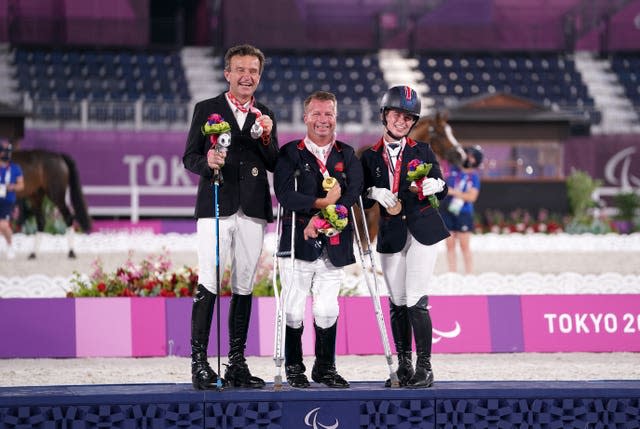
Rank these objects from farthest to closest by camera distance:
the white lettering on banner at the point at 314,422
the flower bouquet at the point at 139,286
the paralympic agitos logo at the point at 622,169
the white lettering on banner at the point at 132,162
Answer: the paralympic agitos logo at the point at 622,169 → the white lettering on banner at the point at 132,162 → the flower bouquet at the point at 139,286 → the white lettering on banner at the point at 314,422

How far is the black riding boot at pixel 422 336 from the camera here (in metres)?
5.16

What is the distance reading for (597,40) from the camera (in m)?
27.9

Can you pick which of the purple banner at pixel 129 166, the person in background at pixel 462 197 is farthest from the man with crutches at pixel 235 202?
the purple banner at pixel 129 166

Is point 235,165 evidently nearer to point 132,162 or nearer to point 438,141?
point 438,141

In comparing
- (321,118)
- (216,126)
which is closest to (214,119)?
(216,126)

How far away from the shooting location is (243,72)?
5.21 metres

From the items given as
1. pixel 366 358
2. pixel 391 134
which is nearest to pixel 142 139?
pixel 366 358

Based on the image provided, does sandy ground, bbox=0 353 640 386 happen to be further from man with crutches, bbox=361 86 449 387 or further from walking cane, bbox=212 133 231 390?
walking cane, bbox=212 133 231 390

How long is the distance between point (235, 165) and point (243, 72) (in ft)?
1.54

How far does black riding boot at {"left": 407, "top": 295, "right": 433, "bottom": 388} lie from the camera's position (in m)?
5.16

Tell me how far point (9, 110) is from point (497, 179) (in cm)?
882

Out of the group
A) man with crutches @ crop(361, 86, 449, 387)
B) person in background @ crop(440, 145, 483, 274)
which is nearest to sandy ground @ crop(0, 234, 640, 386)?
man with crutches @ crop(361, 86, 449, 387)

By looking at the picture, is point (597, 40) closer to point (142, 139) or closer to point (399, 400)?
point (142, 139)

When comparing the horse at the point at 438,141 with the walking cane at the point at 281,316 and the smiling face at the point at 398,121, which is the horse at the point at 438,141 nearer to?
the smiling face at the point at 398,121
